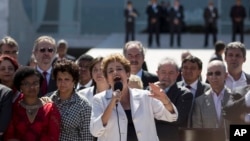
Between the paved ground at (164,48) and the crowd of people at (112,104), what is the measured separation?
1158 cm

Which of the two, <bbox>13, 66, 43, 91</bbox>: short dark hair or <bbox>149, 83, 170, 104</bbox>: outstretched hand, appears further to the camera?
<bbox>13, 66, 43, 91</bbox>: short dark hair

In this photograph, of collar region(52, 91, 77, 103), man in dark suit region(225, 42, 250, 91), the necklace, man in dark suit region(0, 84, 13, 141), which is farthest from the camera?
man in dark suit region(225, 42, 250, 91)

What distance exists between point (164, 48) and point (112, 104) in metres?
18.4

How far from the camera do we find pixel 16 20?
23.3 m

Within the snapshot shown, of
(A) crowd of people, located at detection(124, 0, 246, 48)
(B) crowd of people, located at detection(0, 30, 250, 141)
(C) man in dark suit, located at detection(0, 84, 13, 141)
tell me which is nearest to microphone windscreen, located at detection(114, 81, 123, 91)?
(B) crowd of people, located at detection(0, 30, 250, 141)

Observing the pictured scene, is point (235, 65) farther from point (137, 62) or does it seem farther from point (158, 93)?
point (158, 93)

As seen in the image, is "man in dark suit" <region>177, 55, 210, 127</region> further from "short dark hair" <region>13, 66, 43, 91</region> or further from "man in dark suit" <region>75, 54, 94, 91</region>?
"short dark hair" <region>13, 66, 43, 91</region>

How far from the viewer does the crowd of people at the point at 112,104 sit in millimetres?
5816

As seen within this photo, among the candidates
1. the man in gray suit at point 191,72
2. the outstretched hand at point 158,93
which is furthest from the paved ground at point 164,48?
the outstretched hand at point 158,93

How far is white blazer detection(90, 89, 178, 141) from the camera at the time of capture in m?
5.79

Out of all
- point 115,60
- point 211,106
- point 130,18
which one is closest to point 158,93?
point 115,60

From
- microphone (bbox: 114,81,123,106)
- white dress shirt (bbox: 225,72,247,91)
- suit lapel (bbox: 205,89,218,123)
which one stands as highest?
microphone (bbox: 114,81,123,106)

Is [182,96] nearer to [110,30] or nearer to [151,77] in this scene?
[151,77]

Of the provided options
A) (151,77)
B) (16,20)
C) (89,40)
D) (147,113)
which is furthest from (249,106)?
(89,40)
